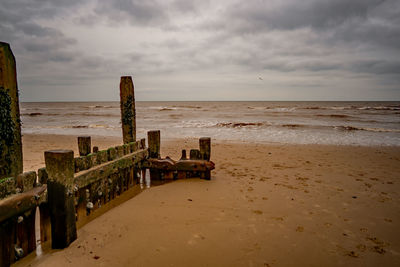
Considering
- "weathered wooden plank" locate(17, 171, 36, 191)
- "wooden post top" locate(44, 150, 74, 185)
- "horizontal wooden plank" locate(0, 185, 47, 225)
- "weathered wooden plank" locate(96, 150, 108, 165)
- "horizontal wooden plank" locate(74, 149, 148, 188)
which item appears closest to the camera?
"horizontal wooden plank" locate(0, 185, 47, 225)

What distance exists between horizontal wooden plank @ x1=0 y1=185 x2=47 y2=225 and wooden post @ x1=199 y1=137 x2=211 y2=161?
11.0ft

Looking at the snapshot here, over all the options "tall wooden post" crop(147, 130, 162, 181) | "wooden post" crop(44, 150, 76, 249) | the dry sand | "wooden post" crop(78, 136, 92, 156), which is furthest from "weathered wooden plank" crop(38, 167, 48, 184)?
"tall wooden post" crop(147, 130, 162, 181)

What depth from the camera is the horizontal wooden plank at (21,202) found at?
2.47 metres

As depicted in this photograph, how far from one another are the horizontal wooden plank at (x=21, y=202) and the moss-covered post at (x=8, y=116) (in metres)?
0.47

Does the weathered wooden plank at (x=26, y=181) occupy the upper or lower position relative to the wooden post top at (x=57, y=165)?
lower

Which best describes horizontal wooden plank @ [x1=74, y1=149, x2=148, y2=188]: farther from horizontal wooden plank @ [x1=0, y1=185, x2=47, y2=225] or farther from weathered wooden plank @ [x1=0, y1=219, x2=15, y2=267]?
weathered wooden plank @ [x1=0, y1=219, x2=15, y2=267]

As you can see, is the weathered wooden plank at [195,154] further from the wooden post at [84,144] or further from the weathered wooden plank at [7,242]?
the weathered wooden plank at [7,242]

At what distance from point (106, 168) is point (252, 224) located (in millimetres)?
2648

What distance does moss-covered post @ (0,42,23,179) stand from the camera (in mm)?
2811

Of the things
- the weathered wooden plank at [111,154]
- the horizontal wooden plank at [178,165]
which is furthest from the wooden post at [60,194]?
the horizontal wooden plank at [178,165]

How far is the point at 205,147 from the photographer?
18.6 feet

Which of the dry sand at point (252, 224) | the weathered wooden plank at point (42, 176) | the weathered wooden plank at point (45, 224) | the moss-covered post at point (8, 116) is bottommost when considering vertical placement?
the dry sand at point (252, 224)

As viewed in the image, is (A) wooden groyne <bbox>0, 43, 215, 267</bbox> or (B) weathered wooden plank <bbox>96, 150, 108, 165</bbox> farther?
(B) weathered wooden plank <bbox>96, 150, 108, 165</bbox>

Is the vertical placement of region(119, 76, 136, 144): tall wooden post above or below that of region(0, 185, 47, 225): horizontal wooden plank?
above
